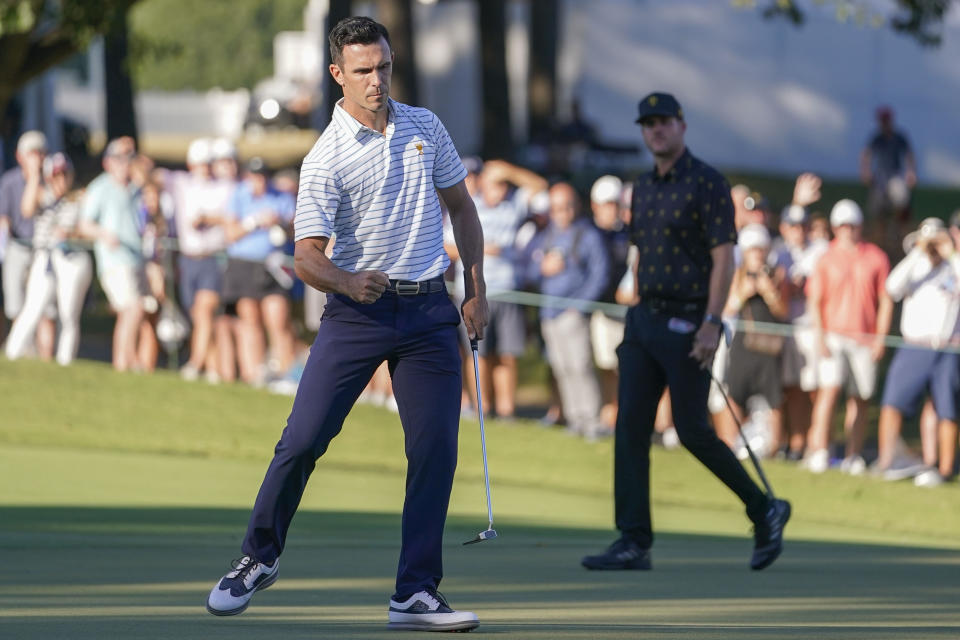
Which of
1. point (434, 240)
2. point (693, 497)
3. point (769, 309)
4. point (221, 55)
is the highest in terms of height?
point (221, 55)

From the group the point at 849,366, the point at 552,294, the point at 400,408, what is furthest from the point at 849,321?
the point at 400,408

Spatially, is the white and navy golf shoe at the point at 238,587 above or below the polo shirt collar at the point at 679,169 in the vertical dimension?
below

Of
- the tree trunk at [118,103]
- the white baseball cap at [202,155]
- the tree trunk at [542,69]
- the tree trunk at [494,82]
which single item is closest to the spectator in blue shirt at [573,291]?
the white baseball cap at [202,155]

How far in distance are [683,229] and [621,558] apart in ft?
4.72

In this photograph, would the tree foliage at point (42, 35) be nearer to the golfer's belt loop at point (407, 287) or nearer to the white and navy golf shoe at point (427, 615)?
the golfer's belt loop at point (407, 287)

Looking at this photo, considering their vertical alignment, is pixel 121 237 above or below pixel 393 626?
above

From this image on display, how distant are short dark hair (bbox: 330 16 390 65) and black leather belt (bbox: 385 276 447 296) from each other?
2.44ft

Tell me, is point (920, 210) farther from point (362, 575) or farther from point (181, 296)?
point (362, 575)

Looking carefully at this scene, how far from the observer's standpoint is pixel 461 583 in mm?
7684

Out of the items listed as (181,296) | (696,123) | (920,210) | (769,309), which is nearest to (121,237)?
(181,296)

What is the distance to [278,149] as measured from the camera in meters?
44.8

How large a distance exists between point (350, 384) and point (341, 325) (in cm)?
20

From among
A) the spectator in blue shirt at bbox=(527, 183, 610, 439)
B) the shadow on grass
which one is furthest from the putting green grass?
the spectator in blue shirt at bbox=(527, 183, 610, 439)

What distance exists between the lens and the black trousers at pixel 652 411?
27.0 ft
